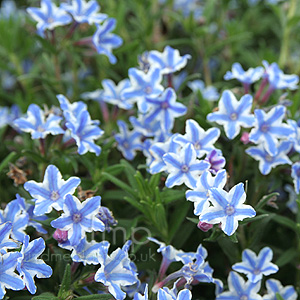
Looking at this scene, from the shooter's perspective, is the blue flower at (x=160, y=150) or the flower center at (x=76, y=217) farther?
the blue flower at (x=160, y=150)

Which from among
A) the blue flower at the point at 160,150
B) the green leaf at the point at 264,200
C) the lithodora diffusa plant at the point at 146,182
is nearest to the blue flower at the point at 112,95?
the lithodora diffusa plant at the point at 146,182

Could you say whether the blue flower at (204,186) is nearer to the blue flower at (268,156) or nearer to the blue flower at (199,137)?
the blue flower at (199,137)

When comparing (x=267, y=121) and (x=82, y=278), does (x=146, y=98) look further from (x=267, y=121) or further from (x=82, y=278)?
(x=82, y=278)

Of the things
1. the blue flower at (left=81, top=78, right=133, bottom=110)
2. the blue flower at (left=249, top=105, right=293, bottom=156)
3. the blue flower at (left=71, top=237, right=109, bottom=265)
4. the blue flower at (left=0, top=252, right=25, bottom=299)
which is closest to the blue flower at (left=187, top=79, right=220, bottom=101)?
the blue flower at (left=81, top=78, right=133, bottom=110)

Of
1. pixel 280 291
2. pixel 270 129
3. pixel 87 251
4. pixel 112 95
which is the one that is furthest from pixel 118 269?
pixel 112 95

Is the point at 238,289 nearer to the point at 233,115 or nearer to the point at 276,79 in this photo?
the point at 233,115

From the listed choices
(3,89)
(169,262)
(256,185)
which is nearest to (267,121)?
(256,185)
